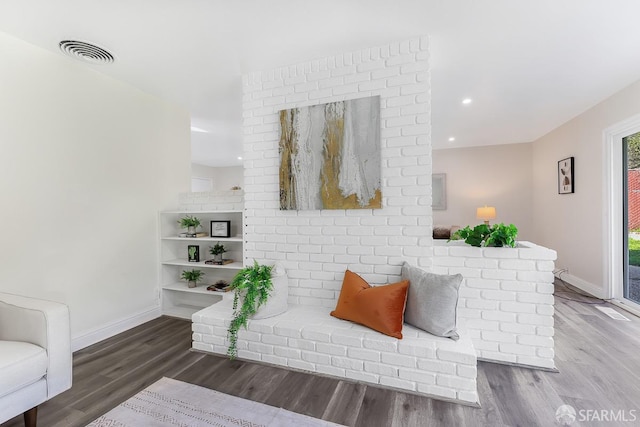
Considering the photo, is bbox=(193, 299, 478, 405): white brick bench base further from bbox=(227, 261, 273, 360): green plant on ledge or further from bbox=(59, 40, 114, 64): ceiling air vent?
bbox=(59, 40, 114, 64): ceiling air vent

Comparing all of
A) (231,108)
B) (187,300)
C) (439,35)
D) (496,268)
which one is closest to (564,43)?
(439,35)

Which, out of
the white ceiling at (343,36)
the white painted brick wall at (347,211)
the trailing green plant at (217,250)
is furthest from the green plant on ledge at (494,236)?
the trailing green plant at (217,250)

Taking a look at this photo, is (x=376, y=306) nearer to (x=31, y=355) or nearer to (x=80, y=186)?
(x=31, y=355)

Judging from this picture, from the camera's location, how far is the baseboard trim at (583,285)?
3502 mm

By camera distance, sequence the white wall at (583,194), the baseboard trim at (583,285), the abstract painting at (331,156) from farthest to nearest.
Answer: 1. the baseboard trim at (583,285)
2. the white wall at (583,194)
3. the abstract painting at (331,156)

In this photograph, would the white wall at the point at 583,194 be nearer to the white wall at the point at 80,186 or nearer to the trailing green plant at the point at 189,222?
the trailing green plant at the point at 189,222

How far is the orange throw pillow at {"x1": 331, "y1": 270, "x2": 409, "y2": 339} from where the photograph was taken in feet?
6.17

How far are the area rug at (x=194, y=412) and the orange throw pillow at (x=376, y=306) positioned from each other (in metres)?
0.66

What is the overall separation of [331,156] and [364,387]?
168 centimetres

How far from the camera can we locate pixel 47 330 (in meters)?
1.47

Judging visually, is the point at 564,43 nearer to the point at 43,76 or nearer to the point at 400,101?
the point at 400,101

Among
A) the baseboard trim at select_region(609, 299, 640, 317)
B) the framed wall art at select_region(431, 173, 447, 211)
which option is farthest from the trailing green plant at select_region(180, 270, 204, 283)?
the framed wall art at select_region(431, 173, 447, 211)

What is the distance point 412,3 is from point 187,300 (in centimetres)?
356

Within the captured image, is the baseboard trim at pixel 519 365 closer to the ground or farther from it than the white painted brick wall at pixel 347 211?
closer to the ground
